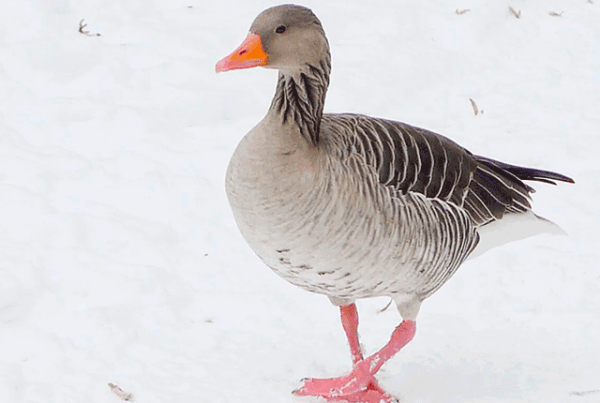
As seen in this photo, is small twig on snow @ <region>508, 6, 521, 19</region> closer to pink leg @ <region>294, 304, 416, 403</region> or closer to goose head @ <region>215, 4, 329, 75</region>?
pink leg @ <region>294, 304, 416, 403</region>

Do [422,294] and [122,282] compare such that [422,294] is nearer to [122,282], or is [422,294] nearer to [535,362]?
[535,362]

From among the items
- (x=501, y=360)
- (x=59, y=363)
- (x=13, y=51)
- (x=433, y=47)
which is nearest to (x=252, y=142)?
(x=59, y=363)

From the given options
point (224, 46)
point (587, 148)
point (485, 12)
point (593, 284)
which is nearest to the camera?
point (593, 284)

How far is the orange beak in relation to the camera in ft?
11.5

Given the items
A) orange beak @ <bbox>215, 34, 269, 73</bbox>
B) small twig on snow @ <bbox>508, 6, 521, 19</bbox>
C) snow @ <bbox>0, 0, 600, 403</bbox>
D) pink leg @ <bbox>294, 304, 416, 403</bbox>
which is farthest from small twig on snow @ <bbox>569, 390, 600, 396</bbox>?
small twig on snow @ <bbox>508, 6, 521, 19</bbox>

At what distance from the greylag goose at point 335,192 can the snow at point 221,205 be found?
704 millimetres

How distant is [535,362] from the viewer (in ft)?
15.3

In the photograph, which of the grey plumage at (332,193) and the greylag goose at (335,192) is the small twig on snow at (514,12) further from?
the grey plumage at (332,193)

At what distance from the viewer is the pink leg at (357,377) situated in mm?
4227

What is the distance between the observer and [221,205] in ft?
19.2

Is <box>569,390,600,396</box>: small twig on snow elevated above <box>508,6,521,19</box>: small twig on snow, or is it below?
above

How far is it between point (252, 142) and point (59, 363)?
58.2 inches

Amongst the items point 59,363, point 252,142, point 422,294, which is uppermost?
point 252,142

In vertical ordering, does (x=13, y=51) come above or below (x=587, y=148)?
above
